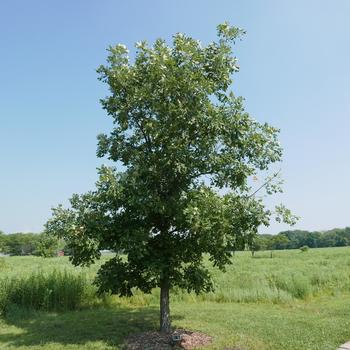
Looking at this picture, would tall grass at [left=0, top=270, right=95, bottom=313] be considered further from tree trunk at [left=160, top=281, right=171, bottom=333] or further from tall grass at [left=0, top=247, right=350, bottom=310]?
tree trunk at [left=160, top=281, right=171, bottom=333]

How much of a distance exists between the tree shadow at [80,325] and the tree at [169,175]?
1.40 metres

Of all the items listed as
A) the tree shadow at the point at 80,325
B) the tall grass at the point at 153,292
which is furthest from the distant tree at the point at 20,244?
the tree shadow at the point at 80,325

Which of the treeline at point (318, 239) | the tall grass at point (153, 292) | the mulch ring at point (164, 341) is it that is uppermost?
the treeline at point (318, 239)

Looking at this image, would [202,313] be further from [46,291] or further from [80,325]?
[46,291]

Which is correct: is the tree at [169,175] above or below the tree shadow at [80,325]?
above

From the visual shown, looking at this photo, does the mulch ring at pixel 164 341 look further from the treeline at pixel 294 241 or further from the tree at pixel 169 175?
the treeline at pixel 294 241

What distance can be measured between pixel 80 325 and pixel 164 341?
3271mm

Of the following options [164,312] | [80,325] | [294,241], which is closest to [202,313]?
[164,312]

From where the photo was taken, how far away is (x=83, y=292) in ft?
51.9

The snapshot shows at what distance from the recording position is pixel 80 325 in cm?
1173

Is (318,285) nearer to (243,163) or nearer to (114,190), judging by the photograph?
(243,163)

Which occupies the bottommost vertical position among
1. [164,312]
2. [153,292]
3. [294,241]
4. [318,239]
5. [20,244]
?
[164,312]

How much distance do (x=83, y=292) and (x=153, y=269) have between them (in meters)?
7.79

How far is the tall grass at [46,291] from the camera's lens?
14.7 meters
